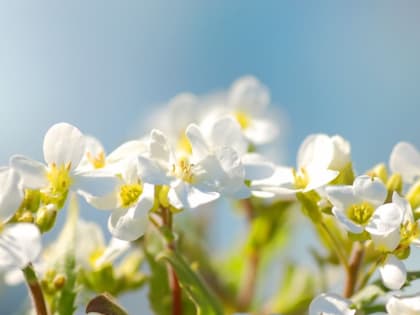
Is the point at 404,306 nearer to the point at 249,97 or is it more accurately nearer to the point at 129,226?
the point at 129,226

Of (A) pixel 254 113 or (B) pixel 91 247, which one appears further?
(A) pixel 254 113

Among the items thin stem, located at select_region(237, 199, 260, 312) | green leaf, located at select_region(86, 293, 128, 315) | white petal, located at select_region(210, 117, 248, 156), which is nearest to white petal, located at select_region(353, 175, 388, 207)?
white petal, located at select_region(210, 117, 248, 156)

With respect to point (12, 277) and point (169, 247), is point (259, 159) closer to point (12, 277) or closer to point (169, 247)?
point (169, 247)

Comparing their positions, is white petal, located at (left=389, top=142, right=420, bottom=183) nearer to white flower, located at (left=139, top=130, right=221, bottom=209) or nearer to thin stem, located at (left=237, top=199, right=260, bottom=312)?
white flower, located at (left=139, top=130, right=221, bottom=209)

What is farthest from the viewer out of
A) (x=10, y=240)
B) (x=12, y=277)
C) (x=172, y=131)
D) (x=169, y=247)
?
(x=172, y=131)

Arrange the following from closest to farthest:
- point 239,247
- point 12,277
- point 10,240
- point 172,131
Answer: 1. point 10,240
2. point 12,277
3. point 172,131
4. point 239,247

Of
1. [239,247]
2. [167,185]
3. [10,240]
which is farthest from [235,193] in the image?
[239,247]

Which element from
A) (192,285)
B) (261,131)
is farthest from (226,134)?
(261,131)
